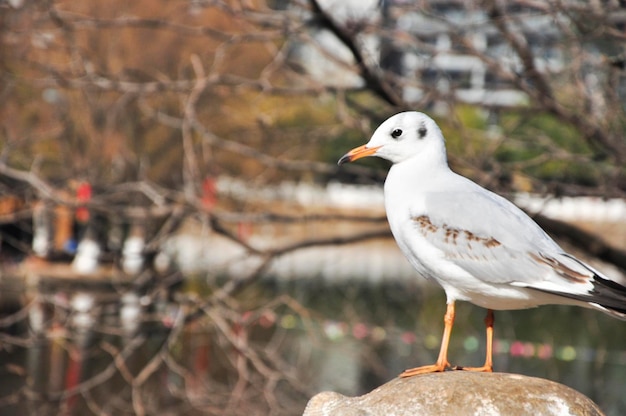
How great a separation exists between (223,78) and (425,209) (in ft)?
13.9

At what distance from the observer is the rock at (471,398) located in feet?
13.9

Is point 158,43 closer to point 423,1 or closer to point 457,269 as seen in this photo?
point 423,1

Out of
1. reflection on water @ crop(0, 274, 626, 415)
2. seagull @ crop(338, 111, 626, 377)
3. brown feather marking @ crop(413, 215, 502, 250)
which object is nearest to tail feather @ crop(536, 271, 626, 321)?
seagull @ crop(338, 111, 626, 377)

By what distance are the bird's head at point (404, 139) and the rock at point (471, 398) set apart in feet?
3.44

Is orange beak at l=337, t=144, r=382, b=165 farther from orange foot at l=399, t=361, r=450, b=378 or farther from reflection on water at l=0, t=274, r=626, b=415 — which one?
reflection on water at l=0, t=274, r=626, b=415

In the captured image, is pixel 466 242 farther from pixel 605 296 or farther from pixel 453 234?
pixel 605 296

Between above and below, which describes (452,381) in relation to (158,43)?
above

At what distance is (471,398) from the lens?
168 inches

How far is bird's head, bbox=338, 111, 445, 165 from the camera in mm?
4609

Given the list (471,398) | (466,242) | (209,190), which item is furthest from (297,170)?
(471,398)

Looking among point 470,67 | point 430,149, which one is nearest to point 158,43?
point 470,67

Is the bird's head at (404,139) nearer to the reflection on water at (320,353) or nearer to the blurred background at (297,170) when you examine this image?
the blurred background at (297,170)

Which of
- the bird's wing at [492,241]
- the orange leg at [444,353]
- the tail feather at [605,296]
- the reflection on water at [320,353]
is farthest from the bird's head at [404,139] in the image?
the reflection on water at [320,353]

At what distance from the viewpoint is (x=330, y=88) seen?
867cm
